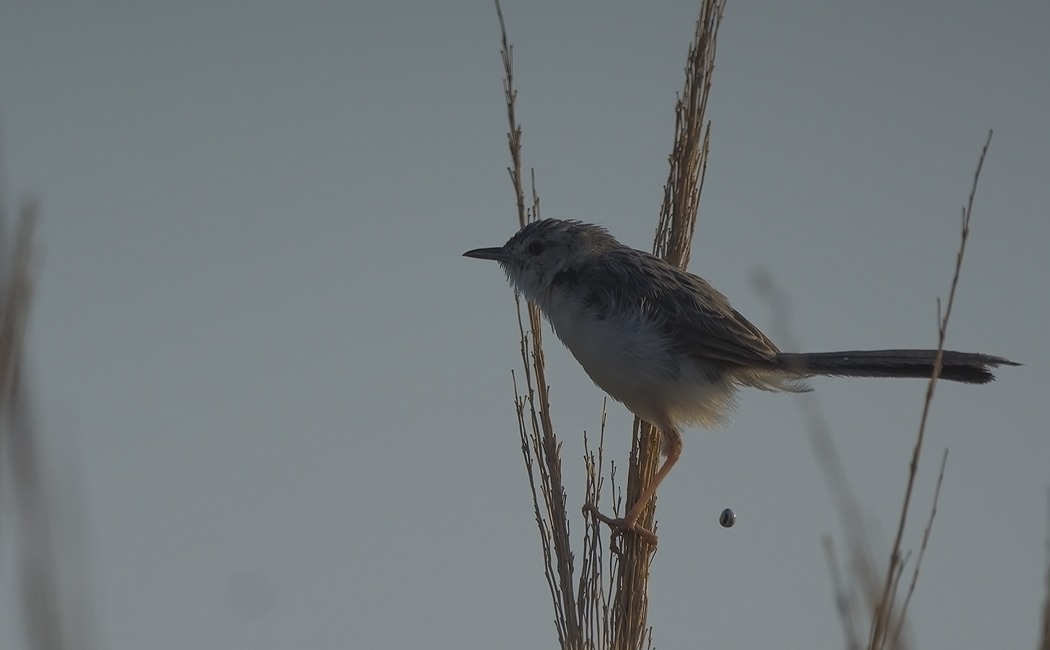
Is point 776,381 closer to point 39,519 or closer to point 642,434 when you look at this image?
point 642,434

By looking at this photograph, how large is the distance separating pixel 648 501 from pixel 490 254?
55.1 inches

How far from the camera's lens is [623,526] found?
3889 millimetres

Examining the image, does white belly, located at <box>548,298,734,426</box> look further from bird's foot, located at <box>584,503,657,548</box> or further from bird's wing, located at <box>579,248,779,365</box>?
bird's foot, located at <box>584,503,657,548</box>

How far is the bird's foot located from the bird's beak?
131 centimetres

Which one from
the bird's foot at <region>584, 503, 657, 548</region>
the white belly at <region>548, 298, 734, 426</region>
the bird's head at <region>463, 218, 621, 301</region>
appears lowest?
the bird's foot at <region>584, 503, 657, 548</region>

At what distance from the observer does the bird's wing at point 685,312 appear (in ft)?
13.8

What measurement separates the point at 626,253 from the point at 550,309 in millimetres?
398

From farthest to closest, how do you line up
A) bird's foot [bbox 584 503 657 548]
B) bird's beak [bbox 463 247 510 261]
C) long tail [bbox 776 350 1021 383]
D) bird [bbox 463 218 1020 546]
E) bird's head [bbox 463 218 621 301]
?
bird's beak [bbox 463 247 510 261] → bird's head [bbox 463 218 621 301] → bird [bbox 463 218 1020 546] → bird's foot [bbox 584 503 657 548] → long tail [bbox 776 350 1021 383]

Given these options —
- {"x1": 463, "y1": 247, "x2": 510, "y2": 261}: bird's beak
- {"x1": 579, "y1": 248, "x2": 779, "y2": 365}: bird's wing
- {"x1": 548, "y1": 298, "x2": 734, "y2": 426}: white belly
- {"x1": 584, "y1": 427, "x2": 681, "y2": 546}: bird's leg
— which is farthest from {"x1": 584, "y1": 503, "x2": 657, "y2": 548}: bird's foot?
{"x1": 463, "y1": 247, "x2": 510, "y2": 261}: bird's beak

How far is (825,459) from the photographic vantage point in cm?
156

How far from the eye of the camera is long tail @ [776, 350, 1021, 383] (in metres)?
3.07

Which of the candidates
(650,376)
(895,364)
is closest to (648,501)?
(650,376)

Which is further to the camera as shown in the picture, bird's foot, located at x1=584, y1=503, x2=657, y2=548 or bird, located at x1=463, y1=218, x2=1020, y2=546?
bird, located at x1=463, y1=218, x2=1020, y2=546

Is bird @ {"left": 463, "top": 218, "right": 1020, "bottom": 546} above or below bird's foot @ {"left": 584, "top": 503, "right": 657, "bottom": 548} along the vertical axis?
above
